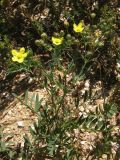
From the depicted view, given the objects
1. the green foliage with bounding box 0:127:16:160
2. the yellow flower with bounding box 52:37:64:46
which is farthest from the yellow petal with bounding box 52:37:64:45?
the green foliage with bounding box 0:127:16:160

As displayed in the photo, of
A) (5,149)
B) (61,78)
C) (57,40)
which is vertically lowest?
(5,149)

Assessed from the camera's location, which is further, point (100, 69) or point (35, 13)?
point (35, 13)

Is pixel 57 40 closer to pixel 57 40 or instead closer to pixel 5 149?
pixel 57 40

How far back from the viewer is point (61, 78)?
3.40 meters

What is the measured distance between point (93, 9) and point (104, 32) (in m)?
0.45

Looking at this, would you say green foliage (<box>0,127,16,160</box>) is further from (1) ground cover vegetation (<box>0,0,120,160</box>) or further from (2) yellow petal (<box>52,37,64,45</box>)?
(2) yellow petal (<box>52,37,64,45</box>)

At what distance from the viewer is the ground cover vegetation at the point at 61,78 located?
2.86 meters

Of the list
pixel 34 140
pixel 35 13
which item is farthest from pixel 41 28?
pixel 34 140

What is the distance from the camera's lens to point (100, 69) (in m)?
3.36

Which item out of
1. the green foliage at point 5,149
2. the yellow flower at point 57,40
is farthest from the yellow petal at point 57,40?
the green foliage at point 5,149

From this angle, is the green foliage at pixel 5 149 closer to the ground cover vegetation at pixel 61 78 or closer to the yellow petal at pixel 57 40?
the ground cover vegetation at pixel 61 78

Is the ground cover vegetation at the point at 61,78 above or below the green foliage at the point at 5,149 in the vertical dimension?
above

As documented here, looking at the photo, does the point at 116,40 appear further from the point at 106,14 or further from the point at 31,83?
the point at 31,83

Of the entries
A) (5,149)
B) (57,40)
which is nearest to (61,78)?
(57,40)
